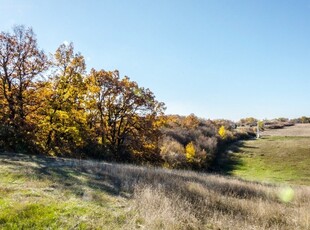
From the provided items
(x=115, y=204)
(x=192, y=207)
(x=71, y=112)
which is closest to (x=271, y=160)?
(x=71, y=112)

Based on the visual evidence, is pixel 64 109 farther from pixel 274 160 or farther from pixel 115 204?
pixel 274 160

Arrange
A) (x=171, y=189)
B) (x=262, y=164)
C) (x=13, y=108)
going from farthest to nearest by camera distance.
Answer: (x=262, y=164) < (x=13, y=108) < (x=171, y=189)

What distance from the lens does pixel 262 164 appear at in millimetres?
60500

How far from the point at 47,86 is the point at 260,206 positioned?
21408 millimetres

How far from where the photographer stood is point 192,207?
34.5ft

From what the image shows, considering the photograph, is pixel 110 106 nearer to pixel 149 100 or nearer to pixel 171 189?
pixel 149 100

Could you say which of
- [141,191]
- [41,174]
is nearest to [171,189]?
[141,191]

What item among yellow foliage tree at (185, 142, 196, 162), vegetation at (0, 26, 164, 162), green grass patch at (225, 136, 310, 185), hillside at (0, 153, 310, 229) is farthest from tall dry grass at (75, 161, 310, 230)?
yellow foliage tree at (185, 142, 196, 162)

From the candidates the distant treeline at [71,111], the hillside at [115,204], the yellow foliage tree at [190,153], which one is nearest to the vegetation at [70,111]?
the distant treeline at [71,111]

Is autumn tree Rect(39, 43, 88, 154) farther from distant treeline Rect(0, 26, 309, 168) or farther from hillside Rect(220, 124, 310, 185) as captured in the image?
hillside Rect(220, 124, 310, 185)

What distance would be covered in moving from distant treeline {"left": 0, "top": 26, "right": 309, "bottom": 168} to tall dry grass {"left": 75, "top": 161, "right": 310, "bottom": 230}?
40.6 ft

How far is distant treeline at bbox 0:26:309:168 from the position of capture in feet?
82.1

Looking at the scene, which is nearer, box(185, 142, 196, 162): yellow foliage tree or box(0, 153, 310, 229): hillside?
box(0, 153, 310, 229): hillside

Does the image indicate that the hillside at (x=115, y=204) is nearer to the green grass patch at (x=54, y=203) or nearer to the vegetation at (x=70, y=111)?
the green grass patch at (x=54, y=203)
